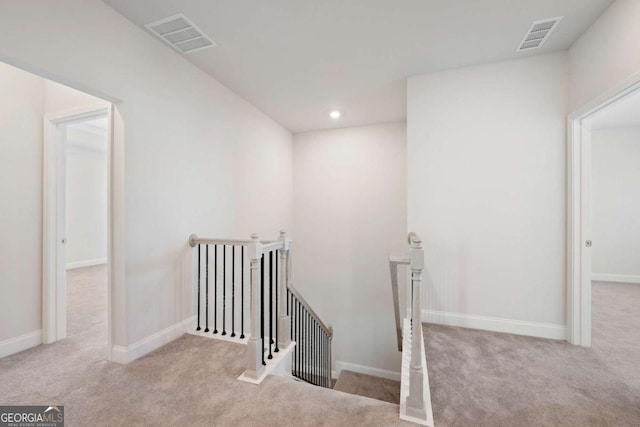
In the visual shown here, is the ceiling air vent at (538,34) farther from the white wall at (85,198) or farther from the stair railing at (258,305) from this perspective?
the white wall at (85,198)

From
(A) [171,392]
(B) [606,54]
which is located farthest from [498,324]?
(A) [171,392]

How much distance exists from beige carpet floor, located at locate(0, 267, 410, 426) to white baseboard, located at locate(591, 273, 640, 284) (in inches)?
210

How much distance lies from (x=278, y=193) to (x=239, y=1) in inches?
115

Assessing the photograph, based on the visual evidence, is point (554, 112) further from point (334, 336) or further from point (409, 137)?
point (334, 336)

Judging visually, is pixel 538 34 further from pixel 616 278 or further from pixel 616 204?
pixel 616 278

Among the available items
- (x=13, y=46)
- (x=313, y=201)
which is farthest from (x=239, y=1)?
(x=313, y=201)

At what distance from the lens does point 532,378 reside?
1842mm

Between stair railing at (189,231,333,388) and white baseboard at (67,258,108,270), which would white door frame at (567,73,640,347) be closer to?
stair railing at (189,231,333,388)

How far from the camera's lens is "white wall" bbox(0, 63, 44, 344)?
84.2 inches

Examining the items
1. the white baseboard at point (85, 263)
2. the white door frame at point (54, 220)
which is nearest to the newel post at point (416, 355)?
the white door frame at point (54, 220)

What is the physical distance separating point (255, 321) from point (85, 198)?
20.0 feet

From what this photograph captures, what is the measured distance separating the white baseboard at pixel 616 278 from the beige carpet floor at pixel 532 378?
2.45 metres

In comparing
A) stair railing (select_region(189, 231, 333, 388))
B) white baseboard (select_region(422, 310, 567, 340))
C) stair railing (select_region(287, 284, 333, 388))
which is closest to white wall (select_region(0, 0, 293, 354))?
stair railing (select_region(189, 231, 333, 388))

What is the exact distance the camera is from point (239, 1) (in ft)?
6.33
